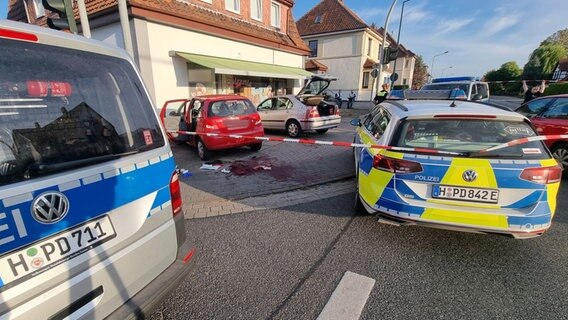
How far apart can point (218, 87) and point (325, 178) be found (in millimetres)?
8291

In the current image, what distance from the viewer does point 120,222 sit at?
1.58 meters

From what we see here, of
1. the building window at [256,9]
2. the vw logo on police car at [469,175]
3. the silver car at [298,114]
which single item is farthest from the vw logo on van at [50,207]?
the building window at [256,9]

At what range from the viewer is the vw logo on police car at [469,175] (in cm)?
254

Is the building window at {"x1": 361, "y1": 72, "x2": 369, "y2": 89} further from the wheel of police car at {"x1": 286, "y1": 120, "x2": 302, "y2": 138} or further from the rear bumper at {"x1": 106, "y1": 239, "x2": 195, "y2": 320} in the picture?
the rear bumper at {"x1": 106, "y1": 239, "x2": 195, "y2": 320}

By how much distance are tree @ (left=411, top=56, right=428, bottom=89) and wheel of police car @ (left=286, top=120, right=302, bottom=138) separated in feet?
181

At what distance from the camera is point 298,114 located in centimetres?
920

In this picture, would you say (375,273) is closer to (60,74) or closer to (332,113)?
(60,74)

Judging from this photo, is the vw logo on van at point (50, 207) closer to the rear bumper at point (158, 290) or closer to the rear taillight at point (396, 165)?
the rear bumper at point (158, 290)

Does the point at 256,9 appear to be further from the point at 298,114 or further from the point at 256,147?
the point at 256,147

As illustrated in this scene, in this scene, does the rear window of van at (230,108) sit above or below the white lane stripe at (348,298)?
above

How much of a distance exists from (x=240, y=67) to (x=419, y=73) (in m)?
58.6

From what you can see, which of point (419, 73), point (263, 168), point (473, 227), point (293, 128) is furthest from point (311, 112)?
point (419, 73)

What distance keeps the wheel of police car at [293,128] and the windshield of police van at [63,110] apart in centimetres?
765

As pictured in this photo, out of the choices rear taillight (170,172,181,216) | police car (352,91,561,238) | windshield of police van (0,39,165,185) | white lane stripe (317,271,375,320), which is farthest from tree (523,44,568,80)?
windshield of police van (0,39,165,185)
